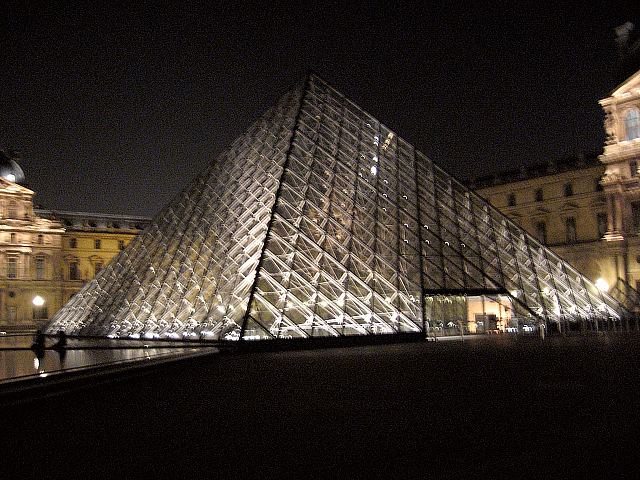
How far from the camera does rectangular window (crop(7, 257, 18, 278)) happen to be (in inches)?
2308

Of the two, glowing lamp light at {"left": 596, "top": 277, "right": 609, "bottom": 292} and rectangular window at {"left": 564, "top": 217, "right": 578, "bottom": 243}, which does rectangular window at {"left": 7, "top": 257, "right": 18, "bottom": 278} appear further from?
glowing lamp light at {"left": 596, "top": 277, "right": 609, "bottom": 292}

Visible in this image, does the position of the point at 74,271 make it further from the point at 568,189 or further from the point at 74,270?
the point at 568,189

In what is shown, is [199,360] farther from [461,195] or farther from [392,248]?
[461,195]

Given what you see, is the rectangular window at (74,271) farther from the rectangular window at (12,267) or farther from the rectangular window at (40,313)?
the rectangular window at (12,267)

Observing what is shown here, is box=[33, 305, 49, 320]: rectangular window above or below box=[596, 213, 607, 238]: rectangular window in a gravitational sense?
below

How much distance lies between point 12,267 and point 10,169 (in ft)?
27.6

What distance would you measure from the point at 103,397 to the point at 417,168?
1963 centimetres

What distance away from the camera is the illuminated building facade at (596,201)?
125ft

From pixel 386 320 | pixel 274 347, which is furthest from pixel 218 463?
pixel 386 320

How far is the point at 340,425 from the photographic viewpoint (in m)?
6.34

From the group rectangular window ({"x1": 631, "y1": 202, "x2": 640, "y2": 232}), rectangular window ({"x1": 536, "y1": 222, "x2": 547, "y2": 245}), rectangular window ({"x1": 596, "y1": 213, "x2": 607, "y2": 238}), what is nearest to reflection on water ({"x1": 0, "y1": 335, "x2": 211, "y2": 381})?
rectangular window ({"x1": 631, "y1": 202, "x2": 640, "y2": 232})

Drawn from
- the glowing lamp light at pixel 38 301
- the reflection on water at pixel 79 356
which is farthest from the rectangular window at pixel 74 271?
the reflection on water at pixel 79 356

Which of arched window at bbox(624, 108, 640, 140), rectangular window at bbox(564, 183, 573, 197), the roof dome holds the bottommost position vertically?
rectangular window at bbox(564, 183, 573, 197)

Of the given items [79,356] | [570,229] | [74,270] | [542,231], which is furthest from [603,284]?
[74,270]
